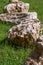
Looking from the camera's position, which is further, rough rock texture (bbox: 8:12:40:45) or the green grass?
rough rock texture (bbox: 8:12:40:45)

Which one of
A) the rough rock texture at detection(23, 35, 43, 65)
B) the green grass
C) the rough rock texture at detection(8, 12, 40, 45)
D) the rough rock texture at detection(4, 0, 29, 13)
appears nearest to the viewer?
the rough rock texture at detection(23, 35, 43, 65)

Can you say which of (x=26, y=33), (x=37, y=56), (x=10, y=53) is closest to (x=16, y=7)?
(x=26, y=33)

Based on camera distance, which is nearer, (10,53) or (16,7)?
(10,53)

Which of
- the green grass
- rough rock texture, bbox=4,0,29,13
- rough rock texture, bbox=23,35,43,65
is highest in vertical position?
rough rock texture, bbox=23,35,43,65

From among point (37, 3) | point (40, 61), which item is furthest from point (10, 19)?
point (40, 61)

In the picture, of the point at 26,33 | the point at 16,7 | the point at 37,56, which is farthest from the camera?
the point at 16,7

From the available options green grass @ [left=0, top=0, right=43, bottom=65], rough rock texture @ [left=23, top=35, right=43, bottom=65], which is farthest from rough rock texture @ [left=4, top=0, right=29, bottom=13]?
rough rock texture @ [left=23, top=35, right=43, bottom=65]

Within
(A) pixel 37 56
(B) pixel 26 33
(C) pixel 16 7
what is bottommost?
(C) pixel 16 7

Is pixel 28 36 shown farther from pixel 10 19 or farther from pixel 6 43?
pixel 10 19

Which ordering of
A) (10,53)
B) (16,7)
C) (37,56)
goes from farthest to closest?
(16,7), (10,53), (37,56)

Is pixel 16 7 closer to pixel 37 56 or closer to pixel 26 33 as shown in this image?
pixel 26 33

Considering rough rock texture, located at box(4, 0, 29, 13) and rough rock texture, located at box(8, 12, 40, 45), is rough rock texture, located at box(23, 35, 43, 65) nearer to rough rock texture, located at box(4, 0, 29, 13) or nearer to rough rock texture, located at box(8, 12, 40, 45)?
rough rock texture, located at box(8, 12, 40, 45)

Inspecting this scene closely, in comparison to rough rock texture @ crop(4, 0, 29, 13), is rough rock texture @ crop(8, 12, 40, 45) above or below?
above

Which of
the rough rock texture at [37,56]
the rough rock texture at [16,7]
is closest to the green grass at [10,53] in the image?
the rough rock texture at [37,56]
